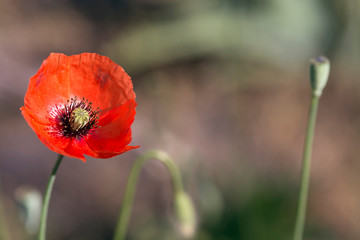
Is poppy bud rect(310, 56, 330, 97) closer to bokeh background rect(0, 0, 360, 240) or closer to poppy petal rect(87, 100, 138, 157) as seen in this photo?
poppy petal rect(87, 100, 138, 157)

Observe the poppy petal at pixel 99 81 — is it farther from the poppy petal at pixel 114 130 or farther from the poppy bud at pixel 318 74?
the poppy bud at pixel 318 74

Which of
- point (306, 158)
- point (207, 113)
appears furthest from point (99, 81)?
point (207, 113)

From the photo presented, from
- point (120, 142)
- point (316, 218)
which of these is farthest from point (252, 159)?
point (120, 142)

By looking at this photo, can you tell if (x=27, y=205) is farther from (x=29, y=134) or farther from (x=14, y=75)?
(x=14, y=75)

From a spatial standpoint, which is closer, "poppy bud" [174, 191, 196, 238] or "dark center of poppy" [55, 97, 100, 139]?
"dark center of poppy" [55, 97, 100, 139]

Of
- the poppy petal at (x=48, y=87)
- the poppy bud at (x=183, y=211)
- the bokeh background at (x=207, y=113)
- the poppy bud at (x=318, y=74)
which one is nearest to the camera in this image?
the poppy petal at (x=48, y=87)

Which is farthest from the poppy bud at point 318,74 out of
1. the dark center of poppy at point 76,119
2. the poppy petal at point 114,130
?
the dark center of poppy at point 76,119

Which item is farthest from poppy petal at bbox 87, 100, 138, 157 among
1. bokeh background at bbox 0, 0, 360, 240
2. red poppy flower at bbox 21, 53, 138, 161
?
bokeh background at bbox 0, 0, 360, 240
